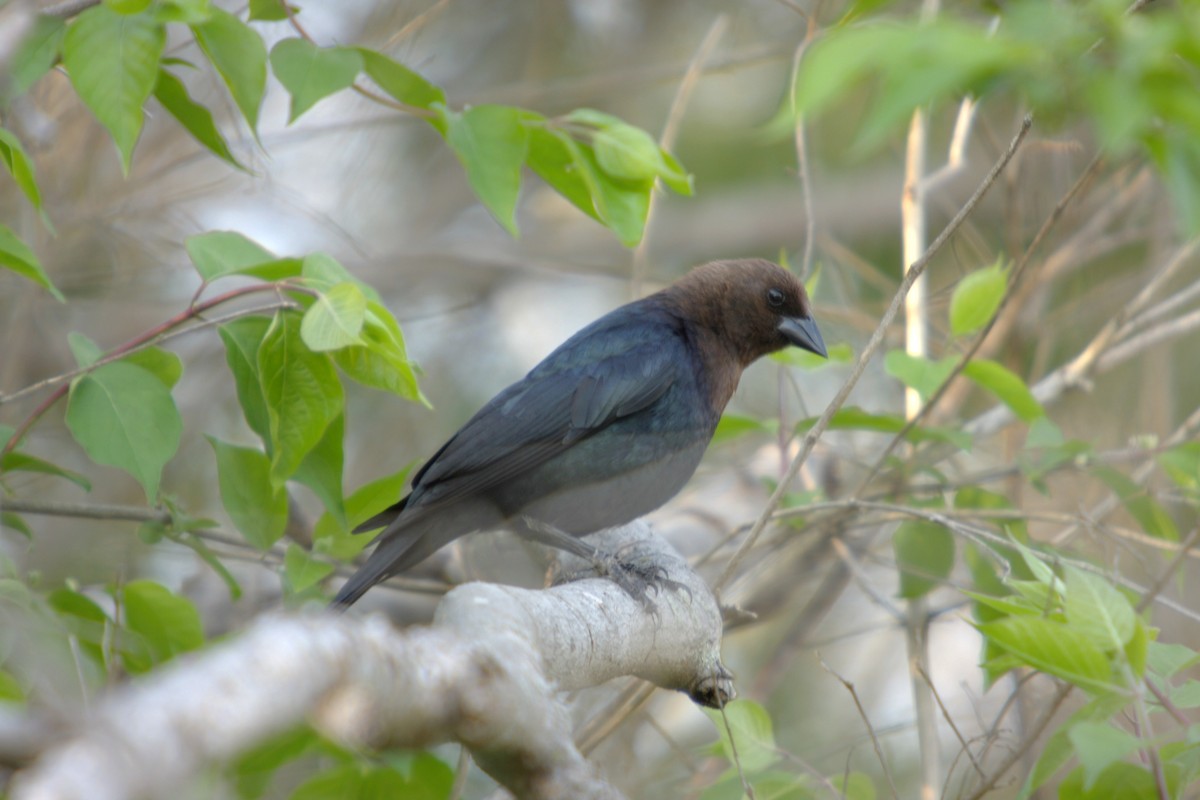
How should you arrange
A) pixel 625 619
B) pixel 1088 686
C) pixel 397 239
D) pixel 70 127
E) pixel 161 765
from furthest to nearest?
pixel 397 239
pixel 70 127
pixel 625 619
pixel 1088 686
pixel 161 765

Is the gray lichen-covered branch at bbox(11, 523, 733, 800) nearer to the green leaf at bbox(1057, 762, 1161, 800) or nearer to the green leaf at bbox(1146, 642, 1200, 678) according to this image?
the green leaf at bbox(1057, 762, 1161, 800)

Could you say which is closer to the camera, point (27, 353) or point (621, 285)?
point (27, 353)

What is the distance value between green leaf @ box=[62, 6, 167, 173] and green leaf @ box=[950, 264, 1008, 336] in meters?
2.33

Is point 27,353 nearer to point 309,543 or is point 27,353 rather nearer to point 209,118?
point 309,543

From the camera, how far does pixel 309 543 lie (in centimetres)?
367

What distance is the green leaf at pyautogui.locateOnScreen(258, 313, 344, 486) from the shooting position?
101 inches

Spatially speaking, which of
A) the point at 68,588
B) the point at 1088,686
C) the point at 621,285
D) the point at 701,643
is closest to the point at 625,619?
the point at 701,643

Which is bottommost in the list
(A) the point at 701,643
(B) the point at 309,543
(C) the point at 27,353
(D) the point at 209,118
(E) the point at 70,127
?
(C) the point at 27,353

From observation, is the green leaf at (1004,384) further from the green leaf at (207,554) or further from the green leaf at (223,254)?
the green leaf at (207,554)

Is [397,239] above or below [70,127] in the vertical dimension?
below

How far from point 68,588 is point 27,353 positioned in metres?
3.38

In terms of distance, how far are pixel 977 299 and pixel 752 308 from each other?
923mm

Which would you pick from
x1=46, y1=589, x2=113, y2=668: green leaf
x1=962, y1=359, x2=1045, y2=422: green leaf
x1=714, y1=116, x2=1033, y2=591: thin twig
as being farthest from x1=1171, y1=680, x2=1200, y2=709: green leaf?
x1=46, y1=589, x2=113, y2=668: green leaf

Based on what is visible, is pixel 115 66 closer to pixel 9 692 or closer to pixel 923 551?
pixel 9 692
